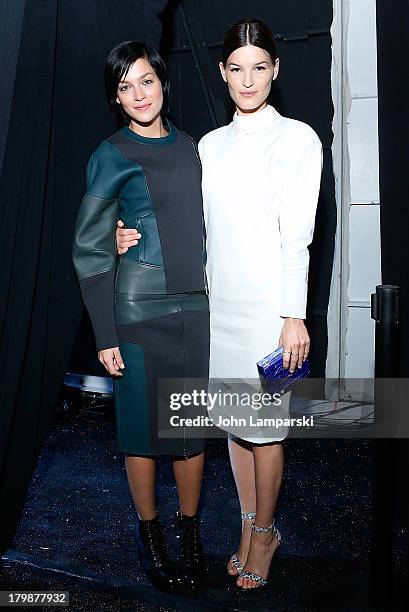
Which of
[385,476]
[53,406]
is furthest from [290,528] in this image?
[53,406]

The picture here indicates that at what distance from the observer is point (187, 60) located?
3.19m

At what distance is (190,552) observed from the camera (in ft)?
6.42

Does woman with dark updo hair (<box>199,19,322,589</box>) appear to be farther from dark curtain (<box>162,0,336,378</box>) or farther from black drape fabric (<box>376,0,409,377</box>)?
dark curtain (<box>162,0,336,378</box>)

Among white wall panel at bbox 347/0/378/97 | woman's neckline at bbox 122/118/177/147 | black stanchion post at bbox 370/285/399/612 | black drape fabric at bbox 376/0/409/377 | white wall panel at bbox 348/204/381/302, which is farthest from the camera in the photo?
white wall panel at bbox 348/204/381/302

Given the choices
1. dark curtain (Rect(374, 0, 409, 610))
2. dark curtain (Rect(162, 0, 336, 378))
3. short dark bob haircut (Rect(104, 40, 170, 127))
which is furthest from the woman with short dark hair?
dark curtain (Rect(162, 0, 336, 378))

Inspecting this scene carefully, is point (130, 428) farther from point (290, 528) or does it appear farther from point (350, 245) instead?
point (350, 245)

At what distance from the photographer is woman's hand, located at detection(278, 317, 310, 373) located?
5.73ft

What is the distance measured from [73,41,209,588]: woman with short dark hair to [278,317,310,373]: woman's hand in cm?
22

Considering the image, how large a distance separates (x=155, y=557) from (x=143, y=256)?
2.58 ft

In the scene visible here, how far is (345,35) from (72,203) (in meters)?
1.67

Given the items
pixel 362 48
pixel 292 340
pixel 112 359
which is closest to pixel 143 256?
pixel 112 359

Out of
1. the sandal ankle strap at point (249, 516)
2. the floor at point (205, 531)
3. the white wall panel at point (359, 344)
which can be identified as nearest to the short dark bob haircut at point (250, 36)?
the sandal ankle strap at point (249, 516)

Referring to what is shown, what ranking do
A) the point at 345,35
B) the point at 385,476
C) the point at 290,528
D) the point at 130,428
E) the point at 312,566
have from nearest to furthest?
1. the point at 385,476
2. the point at 130,428
3. the point at 312,566
4. the point at 290,528
5. the point at 345,35

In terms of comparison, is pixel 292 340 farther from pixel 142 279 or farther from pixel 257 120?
pixel 257 120
